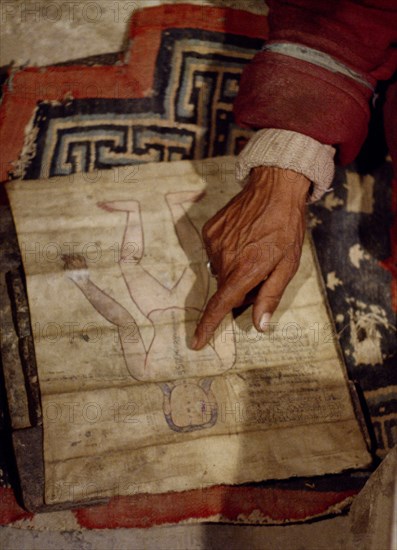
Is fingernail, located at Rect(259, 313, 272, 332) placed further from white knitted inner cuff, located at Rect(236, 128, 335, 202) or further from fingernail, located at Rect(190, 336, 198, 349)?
white knitted inner cuff, located at Rect(236, 128, 335, 202)

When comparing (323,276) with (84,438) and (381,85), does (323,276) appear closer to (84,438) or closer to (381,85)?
(381,85)

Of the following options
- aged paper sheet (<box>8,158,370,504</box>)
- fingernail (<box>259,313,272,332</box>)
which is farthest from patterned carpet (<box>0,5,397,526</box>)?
fingernail (<box>259,313,272,332</box>)

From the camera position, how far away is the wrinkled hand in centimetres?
90

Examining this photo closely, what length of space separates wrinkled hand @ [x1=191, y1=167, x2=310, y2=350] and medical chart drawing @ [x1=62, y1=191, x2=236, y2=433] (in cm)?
6

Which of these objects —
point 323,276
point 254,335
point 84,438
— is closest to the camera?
point 84,438

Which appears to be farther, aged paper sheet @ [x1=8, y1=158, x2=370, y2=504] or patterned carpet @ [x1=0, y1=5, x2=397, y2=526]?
patterned carpet @ [x1=0, y1=5, x2=397, y2=526]

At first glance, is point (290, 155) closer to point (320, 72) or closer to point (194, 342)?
point (320, 72)

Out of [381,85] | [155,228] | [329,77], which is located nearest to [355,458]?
[155,228]

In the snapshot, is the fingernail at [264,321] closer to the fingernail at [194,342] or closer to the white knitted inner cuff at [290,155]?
the fingernail at [194,342]

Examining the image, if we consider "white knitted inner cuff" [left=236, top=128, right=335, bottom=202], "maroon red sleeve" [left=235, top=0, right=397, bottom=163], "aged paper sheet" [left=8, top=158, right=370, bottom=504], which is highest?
"maroon red sleeve" [left=235, top=0, right=397, bottom=163]

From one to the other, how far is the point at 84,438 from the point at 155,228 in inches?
17.8

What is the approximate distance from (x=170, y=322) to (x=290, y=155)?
1.32 ft

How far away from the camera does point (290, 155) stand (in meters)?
0.94

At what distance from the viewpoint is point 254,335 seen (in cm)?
103
